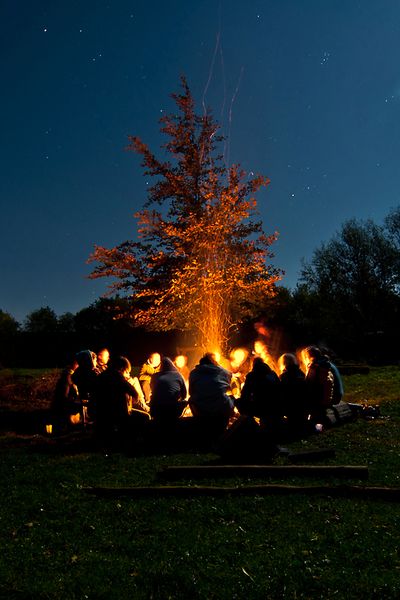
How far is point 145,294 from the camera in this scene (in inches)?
778

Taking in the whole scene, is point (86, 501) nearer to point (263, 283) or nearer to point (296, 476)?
point (296, 476)

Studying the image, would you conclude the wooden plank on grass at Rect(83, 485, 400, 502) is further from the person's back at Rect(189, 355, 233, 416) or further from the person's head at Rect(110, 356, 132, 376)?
the person's head at Rect(110, 356, 132, 376)

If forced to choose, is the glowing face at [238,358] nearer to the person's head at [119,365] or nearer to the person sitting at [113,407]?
the person's head at [119,365]

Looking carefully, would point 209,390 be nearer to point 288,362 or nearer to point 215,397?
point 215,397

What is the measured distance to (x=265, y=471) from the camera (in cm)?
734

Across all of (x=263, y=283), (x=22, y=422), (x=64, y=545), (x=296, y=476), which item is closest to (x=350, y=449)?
(x=296, y=476)

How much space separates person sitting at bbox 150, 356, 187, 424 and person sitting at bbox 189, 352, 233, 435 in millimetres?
393

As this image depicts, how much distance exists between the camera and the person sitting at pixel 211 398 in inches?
387

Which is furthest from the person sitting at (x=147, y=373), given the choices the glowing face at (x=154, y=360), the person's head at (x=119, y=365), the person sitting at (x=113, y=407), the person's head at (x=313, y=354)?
the person's head at (x=313, y=354)

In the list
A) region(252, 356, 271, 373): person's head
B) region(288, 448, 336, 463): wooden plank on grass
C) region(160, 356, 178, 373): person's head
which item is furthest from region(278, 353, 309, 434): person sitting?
region(160, 356, 178, 373): person's head

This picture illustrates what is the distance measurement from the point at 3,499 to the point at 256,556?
12.3 feet

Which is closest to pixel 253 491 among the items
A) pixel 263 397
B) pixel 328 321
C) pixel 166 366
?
pixel 263 397

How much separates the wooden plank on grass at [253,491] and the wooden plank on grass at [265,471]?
67cm

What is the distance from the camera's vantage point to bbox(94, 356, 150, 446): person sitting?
10211 mm
